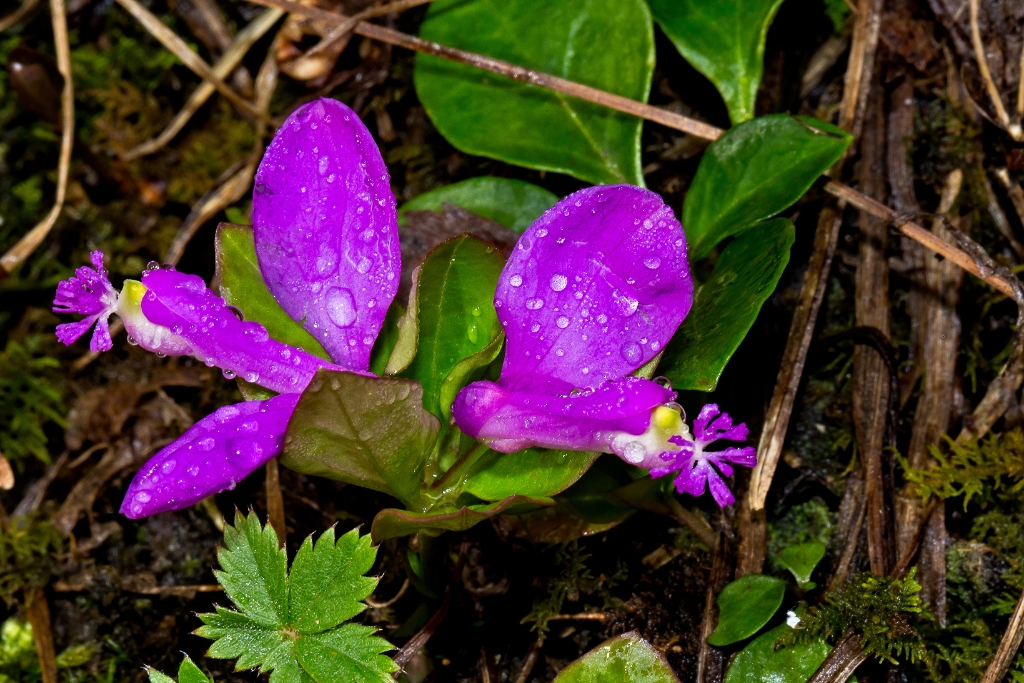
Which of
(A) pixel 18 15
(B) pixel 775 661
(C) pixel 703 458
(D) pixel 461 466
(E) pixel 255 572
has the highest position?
(A) pixel 18 15

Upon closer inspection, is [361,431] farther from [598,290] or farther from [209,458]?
[598,290]

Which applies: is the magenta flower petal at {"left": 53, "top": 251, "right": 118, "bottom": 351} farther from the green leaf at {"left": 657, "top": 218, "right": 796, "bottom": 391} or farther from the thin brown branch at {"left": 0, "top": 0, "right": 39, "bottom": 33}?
the thin brown branch at {"left": 0, "top": 0, "right": 39, "bottom": 33}

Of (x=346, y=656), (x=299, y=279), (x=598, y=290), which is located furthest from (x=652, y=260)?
(x=346, y=656)

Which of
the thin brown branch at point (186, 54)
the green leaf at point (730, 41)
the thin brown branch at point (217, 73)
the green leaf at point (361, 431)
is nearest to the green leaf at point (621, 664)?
the green leaf at point (361, 431)

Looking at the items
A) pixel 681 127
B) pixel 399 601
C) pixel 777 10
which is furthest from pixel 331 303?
pixel 777 10

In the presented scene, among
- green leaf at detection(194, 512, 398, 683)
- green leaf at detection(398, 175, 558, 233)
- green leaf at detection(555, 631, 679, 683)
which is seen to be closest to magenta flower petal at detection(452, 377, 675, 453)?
green leaf at detection(194, 512, 398, 683)

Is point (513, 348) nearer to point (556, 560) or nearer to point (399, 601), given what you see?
point (556, 560)
